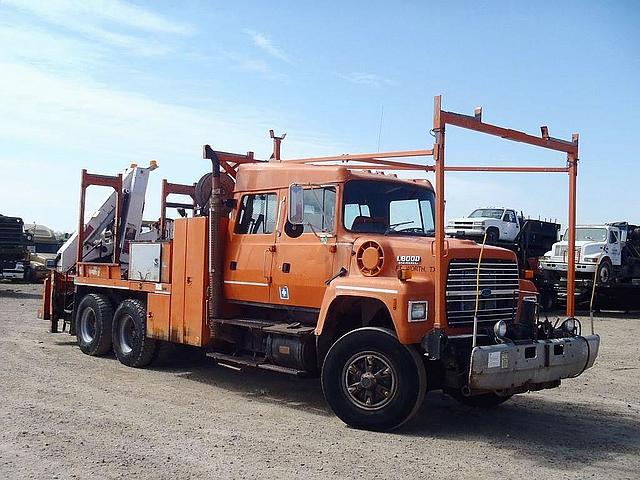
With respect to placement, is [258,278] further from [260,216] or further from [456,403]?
[456,403]

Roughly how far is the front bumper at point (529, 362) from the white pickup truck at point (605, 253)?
1623 cm

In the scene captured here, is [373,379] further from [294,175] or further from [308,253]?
[294,175]

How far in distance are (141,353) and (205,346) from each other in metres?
1.76

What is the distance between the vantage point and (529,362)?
7.09 m

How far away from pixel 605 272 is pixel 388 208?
1683 cm

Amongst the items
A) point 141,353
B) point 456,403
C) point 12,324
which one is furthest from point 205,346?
point 12,324

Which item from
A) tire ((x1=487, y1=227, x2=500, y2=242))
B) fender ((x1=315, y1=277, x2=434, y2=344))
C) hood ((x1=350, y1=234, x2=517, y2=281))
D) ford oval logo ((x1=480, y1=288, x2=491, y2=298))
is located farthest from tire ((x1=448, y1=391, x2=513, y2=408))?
tire ((x1=487, y1=227, x2=500, y2=242))

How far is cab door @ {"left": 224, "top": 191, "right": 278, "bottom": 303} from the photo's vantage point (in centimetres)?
888

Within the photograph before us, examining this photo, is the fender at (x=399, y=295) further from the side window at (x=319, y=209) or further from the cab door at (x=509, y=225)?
the cab door at (x=509, y=225)

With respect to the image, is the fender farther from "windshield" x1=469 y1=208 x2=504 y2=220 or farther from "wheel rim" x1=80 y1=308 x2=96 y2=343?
"windshield" x1=469 y1=208 x2=504 y2=220

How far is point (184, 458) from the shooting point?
6168 mm

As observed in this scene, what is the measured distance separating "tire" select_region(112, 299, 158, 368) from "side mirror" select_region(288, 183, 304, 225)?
4.02 meters

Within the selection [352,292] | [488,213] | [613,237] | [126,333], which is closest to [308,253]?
[352,292]

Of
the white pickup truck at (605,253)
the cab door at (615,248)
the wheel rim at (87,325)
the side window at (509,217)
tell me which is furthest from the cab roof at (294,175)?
the side window at (509,217)
